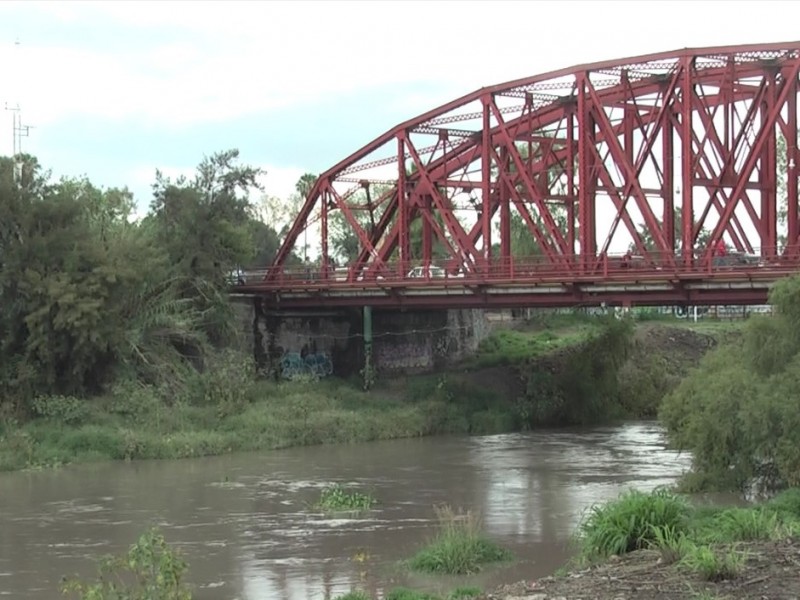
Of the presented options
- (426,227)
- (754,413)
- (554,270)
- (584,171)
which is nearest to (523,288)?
(554,270)

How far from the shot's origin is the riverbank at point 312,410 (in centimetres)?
4066

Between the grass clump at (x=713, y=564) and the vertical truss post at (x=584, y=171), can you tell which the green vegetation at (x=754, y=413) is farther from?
the vertical truss post at (x=584, y=171)

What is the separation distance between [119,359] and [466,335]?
21.5 metres

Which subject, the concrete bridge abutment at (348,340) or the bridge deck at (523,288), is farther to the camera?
the concrete bridge abutment at (348,340)

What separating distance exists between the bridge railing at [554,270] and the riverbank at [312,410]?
5.09 meters

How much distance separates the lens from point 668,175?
143 feet

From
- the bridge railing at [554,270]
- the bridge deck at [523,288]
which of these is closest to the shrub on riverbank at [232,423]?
the bridge deck at [523,288]

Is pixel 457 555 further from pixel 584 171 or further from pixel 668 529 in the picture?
pixel 584 171

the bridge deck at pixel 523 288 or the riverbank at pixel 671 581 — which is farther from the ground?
the bridge deck at pixel 523 288

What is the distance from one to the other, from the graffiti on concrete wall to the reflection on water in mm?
9405

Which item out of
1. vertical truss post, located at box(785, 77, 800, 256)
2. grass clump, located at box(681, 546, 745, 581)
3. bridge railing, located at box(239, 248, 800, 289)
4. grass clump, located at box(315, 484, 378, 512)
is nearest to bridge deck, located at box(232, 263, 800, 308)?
bridge railing, located at box(239, 248, 800, 289)

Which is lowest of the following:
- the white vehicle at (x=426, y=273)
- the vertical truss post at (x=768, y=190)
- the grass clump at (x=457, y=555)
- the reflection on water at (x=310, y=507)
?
the reflection on water at (x=310, y=507)

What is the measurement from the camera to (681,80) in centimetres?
4219

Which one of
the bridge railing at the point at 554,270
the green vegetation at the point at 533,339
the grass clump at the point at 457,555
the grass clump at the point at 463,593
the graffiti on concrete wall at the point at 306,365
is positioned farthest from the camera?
the green vegetation at the point at 533,339
